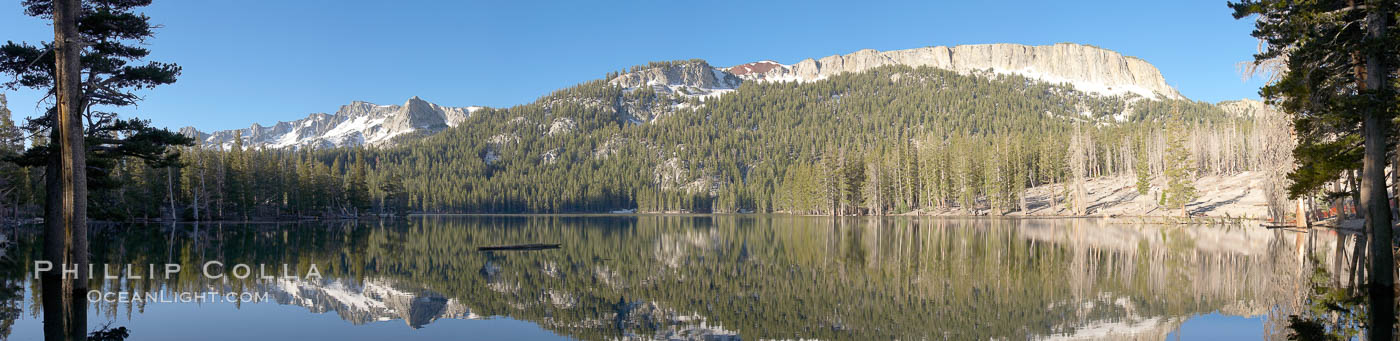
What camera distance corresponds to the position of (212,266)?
2536 centimetres

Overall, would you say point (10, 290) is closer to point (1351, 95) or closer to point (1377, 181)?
point (1377, 181)

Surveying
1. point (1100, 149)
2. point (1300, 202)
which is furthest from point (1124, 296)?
point (1100, 149)

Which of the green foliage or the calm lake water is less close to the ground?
the green foliage

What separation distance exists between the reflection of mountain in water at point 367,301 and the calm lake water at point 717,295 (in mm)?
91

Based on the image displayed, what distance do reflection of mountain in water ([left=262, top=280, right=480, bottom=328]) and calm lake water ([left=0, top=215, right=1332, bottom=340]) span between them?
0.09 m

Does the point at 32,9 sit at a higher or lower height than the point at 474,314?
higher

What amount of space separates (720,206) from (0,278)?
15094 cm

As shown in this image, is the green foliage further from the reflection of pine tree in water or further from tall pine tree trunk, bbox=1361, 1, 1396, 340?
the reflection of pine tree in water

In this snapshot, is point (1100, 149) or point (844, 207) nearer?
point (844, 207)

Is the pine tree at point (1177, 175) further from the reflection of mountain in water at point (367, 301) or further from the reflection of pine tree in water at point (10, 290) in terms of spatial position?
the reflection of pine tree in water at point (10, 290)

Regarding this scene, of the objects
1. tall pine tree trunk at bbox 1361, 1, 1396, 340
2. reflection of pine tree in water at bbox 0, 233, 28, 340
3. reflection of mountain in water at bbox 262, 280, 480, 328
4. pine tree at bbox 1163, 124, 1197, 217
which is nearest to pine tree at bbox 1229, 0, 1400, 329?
tall pine tree trunk at bbox 1361, 1, 1396, 340

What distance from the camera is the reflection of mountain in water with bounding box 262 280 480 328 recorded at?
16.5 meters

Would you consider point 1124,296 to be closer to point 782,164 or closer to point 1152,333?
point 1152,333

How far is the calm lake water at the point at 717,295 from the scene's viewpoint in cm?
1425
